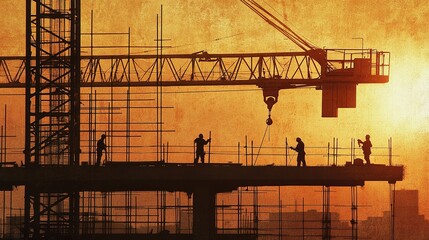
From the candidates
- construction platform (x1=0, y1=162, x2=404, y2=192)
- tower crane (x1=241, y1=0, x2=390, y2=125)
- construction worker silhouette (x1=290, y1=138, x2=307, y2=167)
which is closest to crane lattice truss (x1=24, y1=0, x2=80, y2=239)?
construction platform (x1=0, y1=162, x2=404, y2=192)

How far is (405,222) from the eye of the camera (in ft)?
396

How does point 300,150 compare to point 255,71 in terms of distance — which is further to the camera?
point 255,71

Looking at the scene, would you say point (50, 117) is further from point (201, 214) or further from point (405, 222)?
point (405, 222)

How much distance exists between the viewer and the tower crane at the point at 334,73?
92.2m

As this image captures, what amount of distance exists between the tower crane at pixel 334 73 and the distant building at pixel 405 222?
47.0 ft

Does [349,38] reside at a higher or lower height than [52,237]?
higher

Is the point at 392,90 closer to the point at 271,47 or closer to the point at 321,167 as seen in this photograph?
the point at 271,47

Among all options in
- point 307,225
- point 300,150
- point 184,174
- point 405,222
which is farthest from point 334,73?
point 184,174

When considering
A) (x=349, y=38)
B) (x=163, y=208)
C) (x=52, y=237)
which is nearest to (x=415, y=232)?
(x=349, y=38)

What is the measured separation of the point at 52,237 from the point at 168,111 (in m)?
32.1

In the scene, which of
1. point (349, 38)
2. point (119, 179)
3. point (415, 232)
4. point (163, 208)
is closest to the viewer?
point (119, 179)

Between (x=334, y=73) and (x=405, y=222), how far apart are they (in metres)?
27.8

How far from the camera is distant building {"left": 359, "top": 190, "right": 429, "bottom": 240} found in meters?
110

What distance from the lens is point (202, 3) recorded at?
8244 cm
